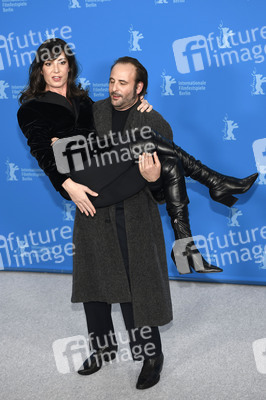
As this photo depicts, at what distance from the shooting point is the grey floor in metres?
2.51

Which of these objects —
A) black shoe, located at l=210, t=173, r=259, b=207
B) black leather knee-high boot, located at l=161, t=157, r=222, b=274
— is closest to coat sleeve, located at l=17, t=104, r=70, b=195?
black leather knee-high boot, located at l=161, t=157, r=222, b=274

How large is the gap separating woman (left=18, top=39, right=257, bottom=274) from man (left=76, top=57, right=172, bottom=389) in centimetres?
6

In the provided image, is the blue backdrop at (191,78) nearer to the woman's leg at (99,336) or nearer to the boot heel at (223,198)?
the boot heel at (223,198)

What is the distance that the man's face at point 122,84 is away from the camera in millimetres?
2305

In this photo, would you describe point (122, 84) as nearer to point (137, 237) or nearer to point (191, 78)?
point (137, 237)

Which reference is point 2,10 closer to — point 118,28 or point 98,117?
point 118,28

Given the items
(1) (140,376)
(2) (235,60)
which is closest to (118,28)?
(2) (235,60)

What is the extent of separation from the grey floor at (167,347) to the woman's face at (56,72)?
4.55ft

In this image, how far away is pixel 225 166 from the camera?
11.5ft

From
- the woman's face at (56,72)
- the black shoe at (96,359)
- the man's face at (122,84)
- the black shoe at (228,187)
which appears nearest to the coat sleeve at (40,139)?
the woman's face at (56,72)

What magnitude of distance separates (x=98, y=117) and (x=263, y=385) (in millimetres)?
1427

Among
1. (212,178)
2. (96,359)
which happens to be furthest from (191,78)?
(96,359)

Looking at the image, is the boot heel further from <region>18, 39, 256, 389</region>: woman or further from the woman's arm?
the woman's arm

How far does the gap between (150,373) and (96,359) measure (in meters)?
0.31
